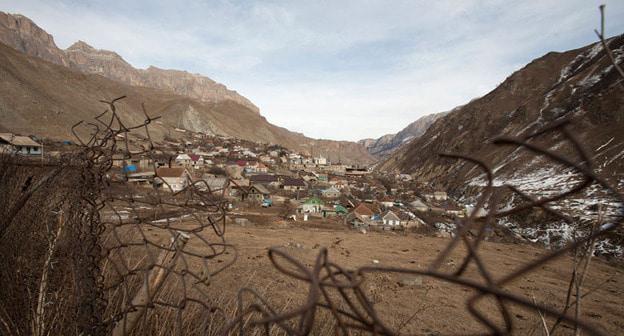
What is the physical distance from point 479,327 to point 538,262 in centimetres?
814

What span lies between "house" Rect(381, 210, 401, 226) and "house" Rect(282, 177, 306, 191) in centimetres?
2331

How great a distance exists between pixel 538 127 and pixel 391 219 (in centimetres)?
1466

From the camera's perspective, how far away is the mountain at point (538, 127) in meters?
29.5

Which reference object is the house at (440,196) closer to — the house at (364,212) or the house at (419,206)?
the house at (419,206)

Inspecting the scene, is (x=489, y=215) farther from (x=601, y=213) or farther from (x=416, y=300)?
(x=416, y=300)

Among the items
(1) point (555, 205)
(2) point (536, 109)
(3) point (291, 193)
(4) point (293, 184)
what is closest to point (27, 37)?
(4) point (293, 184)

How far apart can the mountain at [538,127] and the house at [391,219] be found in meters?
9.29

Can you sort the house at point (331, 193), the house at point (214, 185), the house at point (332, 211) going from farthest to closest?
the house at point (331, 193), the house at point (332, 211), the house at point (214, 185)

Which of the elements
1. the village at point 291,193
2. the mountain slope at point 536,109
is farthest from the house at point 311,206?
the mountain slope at point 536,109

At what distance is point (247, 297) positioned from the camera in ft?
14.3

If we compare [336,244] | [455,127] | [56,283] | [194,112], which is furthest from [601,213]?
[194,112]

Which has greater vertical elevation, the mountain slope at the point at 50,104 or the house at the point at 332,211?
the mountain slope at the point at 50,104

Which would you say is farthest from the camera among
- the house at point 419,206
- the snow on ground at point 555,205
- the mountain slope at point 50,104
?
the mountain slope at point 50,104

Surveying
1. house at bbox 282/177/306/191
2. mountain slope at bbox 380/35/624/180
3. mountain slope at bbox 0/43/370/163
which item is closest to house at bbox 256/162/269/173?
house at bbox 282/177/306/191
